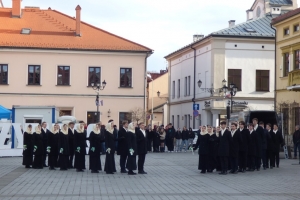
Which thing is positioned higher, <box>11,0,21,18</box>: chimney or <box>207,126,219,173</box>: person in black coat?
<box>11,0,21,18</box>: chimney

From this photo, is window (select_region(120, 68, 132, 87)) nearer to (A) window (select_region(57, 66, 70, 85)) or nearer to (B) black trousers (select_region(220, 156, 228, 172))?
(A) window (select_region(57, 66, 70, 85))

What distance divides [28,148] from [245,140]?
28.8 feet

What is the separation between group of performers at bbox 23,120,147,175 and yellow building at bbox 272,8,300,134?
17.5 metres

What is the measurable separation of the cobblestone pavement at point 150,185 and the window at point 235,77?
3047 cm

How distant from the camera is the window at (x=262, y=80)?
55.4m

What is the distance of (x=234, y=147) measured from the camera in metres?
23.1

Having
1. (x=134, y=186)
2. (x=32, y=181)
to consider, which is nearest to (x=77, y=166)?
(x=32, y=181)

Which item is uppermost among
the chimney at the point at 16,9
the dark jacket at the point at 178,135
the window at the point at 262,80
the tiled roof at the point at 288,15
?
the chimney at the point at 16,9

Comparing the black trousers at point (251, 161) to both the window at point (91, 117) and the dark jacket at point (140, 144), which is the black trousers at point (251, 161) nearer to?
the dark jacket at point (140, 144)

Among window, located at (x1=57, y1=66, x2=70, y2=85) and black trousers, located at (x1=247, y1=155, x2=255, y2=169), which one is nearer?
black trousers, located at (x1=247, y1=155, x2=255, y2=169)

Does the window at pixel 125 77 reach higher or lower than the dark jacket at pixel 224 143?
higher

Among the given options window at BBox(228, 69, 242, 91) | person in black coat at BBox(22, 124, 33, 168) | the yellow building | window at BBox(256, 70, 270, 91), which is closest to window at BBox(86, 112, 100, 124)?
window at BBox(228, 69, 242, 91)

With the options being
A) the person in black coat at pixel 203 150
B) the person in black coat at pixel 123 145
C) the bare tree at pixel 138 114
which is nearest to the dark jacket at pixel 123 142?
the person in black coat at pixel 123 145

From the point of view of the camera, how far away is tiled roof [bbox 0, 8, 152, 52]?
177 ft
